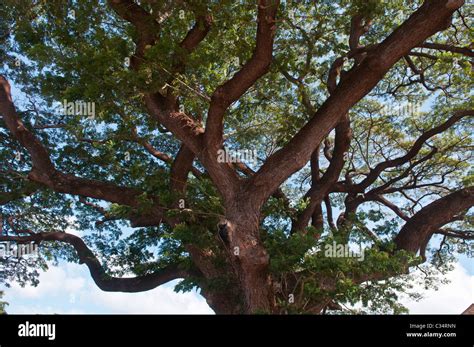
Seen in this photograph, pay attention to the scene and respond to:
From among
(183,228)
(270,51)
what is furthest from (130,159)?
(270,51)

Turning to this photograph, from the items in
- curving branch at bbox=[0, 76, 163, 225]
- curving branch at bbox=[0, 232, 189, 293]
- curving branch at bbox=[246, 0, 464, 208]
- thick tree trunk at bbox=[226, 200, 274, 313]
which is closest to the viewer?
curving branch at bbox=[246, 0, 464, 208]

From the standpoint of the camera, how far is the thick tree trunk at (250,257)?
6840 mm

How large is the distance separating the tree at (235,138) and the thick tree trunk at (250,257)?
0.07 feet

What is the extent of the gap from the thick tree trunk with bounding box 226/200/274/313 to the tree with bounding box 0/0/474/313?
0.8 inches

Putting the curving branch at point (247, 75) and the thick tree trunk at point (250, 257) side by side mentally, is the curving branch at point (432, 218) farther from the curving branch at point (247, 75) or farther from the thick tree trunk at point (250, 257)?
the curving branch at point (247, 75)

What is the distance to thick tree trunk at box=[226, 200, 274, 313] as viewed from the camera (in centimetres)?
684

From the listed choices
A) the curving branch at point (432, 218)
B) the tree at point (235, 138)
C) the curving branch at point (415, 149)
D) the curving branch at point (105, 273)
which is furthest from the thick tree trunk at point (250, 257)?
the curving branch at point (415, 149)

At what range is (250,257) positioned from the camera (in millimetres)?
6875

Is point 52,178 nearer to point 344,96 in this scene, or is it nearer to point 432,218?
point 344,96

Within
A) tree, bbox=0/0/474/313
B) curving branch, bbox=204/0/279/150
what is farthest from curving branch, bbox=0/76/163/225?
curving branch, bbox=204/0/279/150

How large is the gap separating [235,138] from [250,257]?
403 cm

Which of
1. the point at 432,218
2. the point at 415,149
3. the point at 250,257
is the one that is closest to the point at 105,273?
the point at 250,257

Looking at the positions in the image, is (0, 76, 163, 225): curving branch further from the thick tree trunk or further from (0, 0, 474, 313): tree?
the thick tree trunk
